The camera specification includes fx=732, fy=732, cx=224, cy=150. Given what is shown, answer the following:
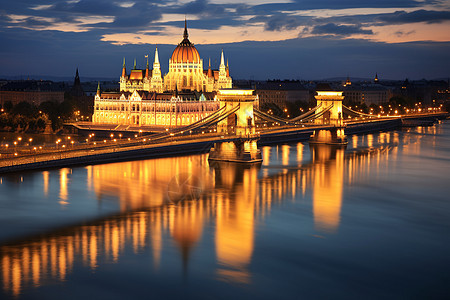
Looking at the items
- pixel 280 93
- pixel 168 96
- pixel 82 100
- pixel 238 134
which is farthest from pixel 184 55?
pixel 238 134

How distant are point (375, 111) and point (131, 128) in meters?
35.8

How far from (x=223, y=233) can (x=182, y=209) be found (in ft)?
12.0

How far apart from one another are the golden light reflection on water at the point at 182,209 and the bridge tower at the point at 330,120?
9010 mm

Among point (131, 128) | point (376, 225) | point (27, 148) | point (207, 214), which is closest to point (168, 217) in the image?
point (207, 214)

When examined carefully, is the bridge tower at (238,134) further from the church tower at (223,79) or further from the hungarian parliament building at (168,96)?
the church tower at (223,79)

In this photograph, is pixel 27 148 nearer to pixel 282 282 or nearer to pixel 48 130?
pixel 282 282

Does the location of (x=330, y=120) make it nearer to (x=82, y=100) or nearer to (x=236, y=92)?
(x=236, y=92)

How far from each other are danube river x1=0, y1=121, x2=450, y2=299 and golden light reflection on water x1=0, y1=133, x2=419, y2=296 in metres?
0.05

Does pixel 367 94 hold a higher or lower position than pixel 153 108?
higher

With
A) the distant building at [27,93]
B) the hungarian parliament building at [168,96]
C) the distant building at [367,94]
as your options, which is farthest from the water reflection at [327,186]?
the distant building at [367,94]

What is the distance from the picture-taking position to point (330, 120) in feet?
178

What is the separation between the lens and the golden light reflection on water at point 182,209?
18281mm

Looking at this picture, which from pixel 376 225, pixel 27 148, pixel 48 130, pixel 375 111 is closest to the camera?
pixel 376 225

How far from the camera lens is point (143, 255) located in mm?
18953
